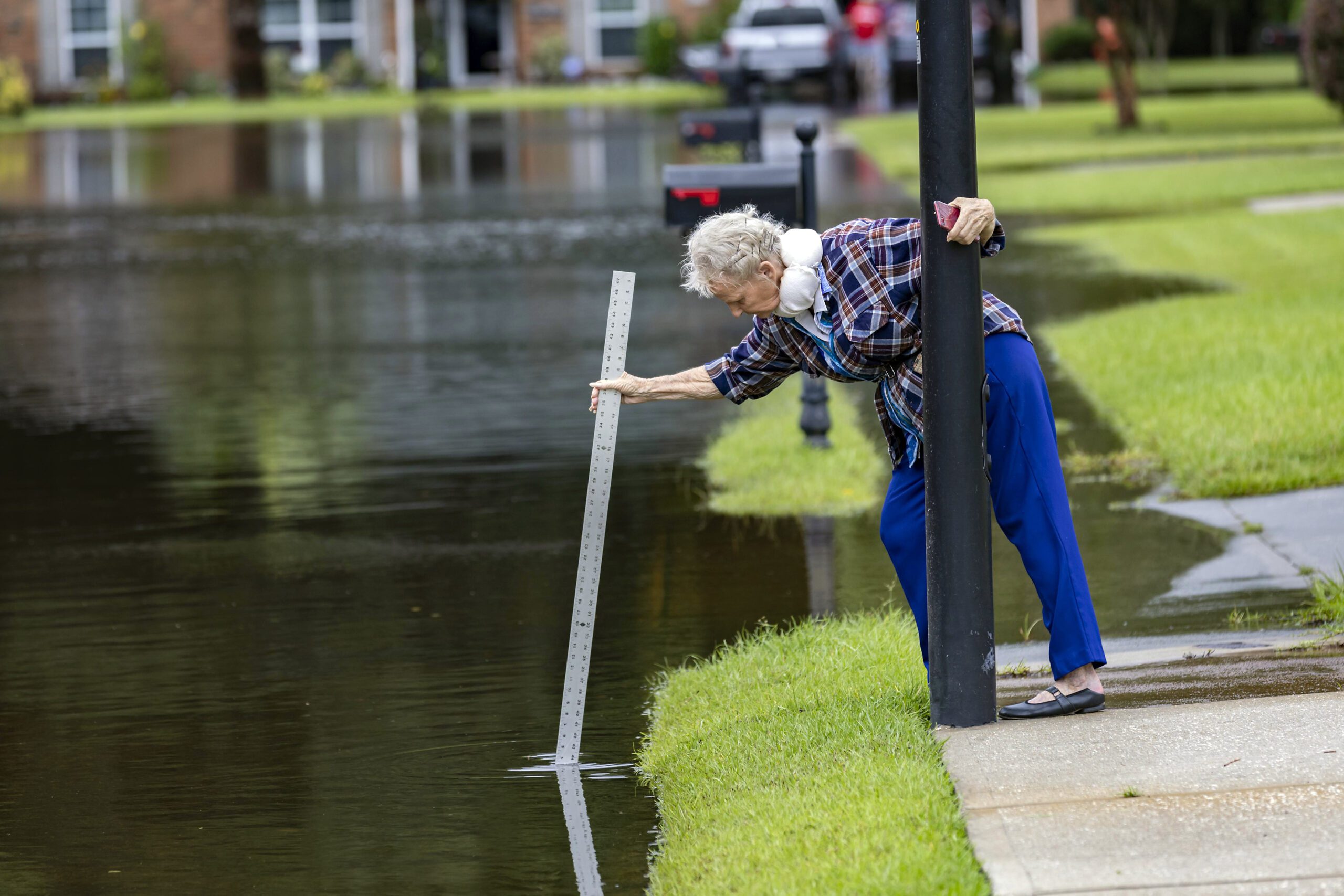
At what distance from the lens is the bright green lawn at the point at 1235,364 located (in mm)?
8375

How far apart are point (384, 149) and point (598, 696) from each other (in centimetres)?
2747

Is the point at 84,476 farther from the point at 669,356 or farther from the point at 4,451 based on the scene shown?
the point at 669,356

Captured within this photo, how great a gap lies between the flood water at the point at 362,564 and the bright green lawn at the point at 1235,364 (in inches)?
13.8

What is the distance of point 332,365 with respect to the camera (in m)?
12.9

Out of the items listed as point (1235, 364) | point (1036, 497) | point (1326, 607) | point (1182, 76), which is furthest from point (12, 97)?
point (1036, 497)

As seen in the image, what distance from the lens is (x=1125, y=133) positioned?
27844mm

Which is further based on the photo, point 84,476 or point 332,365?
point 332,365

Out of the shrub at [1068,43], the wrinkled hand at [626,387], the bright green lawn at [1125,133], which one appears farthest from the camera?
the shrub at [1068,43]

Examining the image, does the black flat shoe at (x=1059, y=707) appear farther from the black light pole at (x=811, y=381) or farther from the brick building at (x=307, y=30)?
the brick building at (x=307, y=30)

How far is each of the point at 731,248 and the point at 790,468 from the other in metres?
4.41

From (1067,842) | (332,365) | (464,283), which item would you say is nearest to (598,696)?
(1067,842)

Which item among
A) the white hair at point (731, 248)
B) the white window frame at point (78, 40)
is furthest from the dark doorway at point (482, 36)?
the white hair at point (731, 248)

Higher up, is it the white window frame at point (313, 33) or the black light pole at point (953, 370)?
the white window frame at point (313, 33)

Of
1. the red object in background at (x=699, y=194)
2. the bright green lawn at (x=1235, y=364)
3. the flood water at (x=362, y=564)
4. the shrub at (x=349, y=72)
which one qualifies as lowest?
the flood water at (x=362, y=564)
